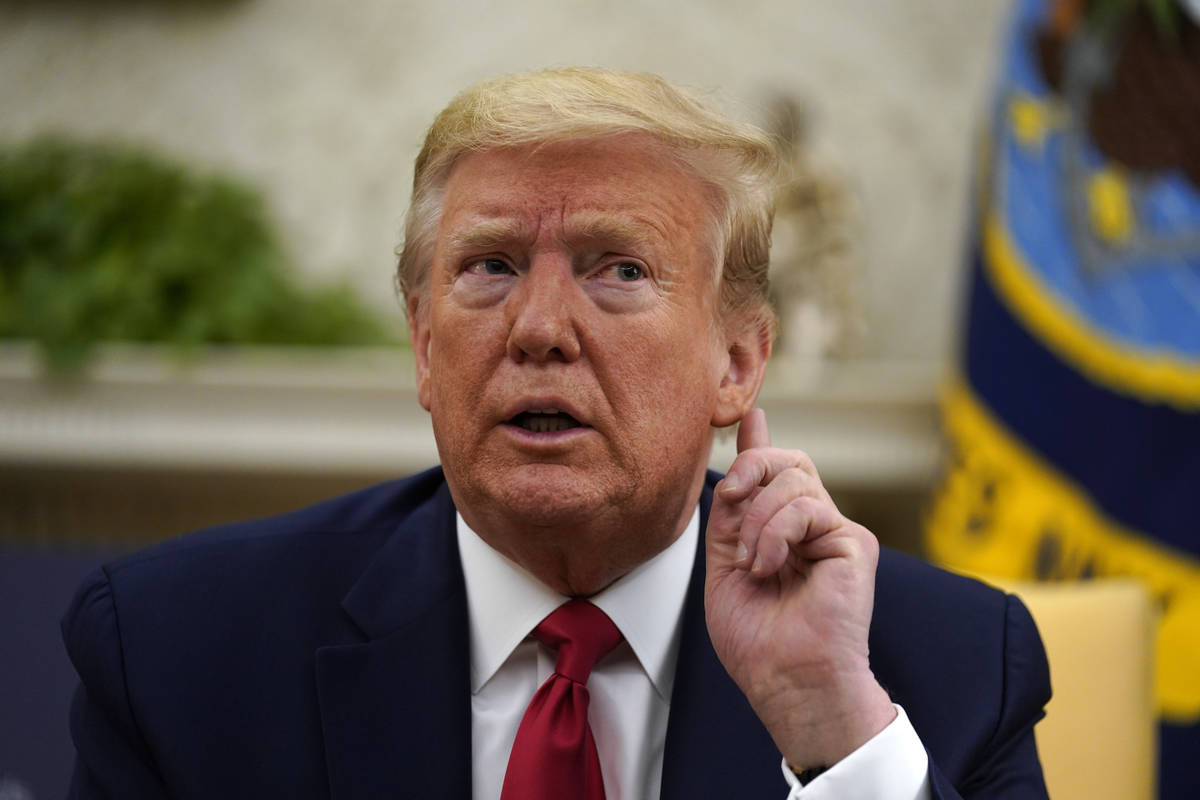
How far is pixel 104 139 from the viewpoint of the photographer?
4148mm

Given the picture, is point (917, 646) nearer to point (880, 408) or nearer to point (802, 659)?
point (802, 659)

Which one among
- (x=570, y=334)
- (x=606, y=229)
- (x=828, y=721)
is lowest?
(x=828, y=721)

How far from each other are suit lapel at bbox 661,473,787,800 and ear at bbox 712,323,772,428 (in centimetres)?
27

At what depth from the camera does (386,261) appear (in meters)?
4.41

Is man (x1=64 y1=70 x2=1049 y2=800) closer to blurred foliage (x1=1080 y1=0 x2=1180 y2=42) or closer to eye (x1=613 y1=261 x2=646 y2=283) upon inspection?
eye (x1=613 y1=261 x2=646 y2=283)

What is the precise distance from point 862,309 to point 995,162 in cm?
118

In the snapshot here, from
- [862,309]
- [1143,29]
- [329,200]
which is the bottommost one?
[862,309]

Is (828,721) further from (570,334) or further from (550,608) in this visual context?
(570,334)

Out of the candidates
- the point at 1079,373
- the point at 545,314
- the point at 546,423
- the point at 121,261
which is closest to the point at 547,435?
the point at 546,423

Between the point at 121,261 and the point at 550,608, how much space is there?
2723mm

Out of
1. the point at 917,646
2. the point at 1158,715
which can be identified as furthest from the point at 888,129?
the point at 917,646

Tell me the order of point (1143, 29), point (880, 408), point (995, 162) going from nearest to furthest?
point (1143, 29) < point (995, 162) < point (880, 408)

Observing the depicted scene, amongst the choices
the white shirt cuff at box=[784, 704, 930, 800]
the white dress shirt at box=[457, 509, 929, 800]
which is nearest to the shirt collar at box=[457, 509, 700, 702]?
the white dress shirt at box=[457, 509, 929, 800]

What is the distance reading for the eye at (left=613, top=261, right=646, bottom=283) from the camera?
131cm
